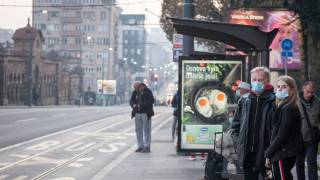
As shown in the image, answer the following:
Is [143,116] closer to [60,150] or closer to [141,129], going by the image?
[141,129]

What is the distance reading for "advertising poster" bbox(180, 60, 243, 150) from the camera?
40.5ft

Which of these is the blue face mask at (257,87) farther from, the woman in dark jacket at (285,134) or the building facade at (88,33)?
the building facade at (88,33)

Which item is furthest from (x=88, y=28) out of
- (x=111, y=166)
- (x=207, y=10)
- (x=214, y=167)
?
(x=214, y=167)

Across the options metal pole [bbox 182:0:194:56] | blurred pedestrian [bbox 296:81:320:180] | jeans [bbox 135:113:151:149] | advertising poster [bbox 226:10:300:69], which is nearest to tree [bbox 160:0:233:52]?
advertising poster [bbox 226:10:300:69]

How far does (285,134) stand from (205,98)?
594 cm

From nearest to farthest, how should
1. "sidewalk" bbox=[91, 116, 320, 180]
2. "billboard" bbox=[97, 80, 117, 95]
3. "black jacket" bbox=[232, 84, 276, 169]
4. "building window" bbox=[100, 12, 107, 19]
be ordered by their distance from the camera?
"black jacket" bbox=[232, 84, 276, 169] < "sidewalk" bbox=[91, 116, 320, 180] < "billboard" bbox=[97, 80, 117, 95] < "building window" bbox=[100, 12, 107, 19]

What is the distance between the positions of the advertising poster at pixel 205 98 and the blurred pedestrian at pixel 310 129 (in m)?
2.17

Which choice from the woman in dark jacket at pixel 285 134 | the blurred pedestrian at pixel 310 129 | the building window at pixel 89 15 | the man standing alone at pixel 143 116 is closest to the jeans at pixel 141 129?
the man standing alone at pixel 143 116

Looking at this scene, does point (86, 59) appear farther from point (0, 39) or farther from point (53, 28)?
point (0, 39)

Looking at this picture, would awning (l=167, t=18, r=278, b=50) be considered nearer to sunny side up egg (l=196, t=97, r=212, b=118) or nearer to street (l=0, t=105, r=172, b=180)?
sunny side up egg (l=196, t=97, r=212, b=118)

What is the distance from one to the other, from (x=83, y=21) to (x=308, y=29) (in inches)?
4655

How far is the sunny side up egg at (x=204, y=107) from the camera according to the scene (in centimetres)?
1257

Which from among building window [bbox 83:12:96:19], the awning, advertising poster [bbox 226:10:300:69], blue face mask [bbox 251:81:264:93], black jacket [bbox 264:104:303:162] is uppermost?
building window [bbox 83:12:96:19]

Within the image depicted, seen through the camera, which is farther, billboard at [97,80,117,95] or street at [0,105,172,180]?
billboard at [97,80,117,95]
